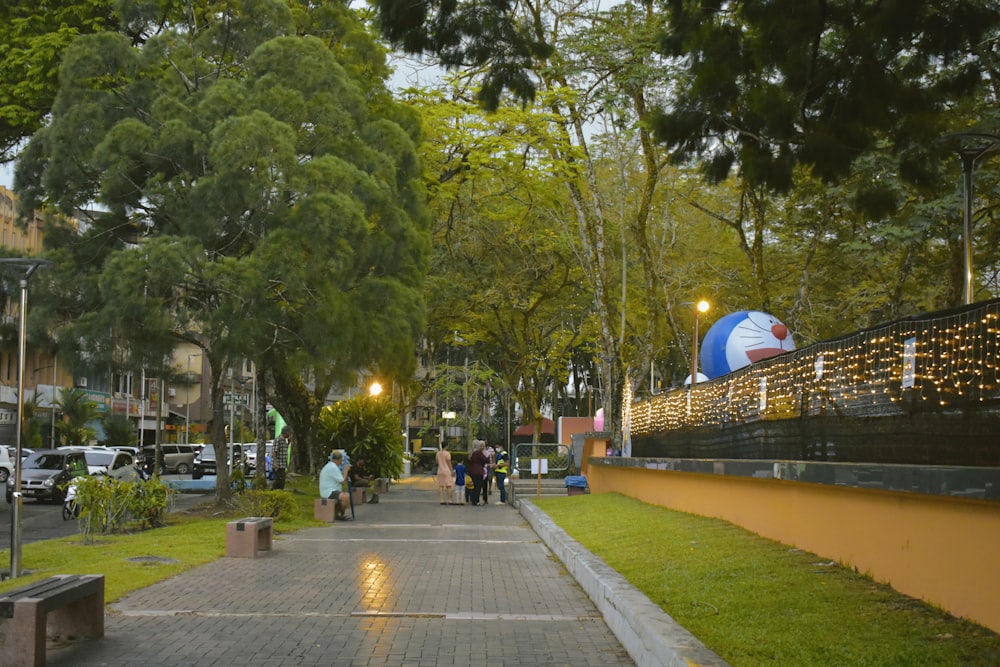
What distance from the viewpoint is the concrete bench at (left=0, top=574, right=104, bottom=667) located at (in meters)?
7.63

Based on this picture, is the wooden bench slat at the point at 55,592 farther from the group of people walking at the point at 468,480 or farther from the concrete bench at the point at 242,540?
the group of people walking at the point at 468,480

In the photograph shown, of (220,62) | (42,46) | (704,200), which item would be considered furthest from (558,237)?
(42,46)

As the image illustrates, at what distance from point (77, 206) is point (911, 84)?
59.6 ft

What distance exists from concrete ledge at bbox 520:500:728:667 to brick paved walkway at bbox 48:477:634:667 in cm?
17

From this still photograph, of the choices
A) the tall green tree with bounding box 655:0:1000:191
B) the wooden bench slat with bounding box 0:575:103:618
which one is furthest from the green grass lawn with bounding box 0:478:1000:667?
the tall green tree with bounding box 655:0:1000:191

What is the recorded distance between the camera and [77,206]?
24.0 metres

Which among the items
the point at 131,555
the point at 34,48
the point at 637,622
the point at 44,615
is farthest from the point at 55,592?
the point at 34,48

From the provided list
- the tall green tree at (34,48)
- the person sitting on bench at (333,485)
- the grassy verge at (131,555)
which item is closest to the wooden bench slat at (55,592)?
the grassy verge at (131,555)

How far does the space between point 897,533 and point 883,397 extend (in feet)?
Answer: 3.66

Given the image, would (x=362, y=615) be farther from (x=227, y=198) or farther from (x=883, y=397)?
(x=227, y=198)

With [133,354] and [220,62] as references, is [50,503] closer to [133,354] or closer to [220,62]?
[133,354]

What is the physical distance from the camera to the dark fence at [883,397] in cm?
786

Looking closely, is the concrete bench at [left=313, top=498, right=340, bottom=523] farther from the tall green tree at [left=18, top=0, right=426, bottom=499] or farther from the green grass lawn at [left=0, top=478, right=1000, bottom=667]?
the green grass lawn at [left=0, top=478, right=1000, bottom=667]

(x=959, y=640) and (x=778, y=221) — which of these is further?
(x=778, y=221)
